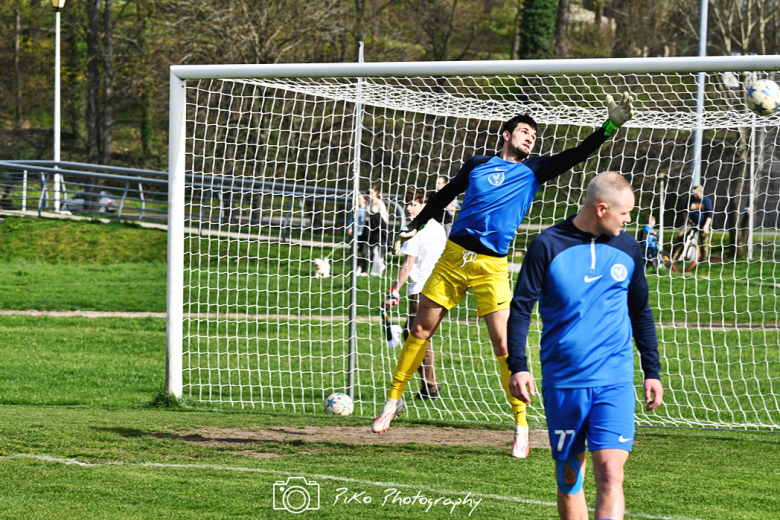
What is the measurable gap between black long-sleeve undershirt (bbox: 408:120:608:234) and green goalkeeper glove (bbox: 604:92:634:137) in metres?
0.05

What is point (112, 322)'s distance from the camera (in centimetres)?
1344

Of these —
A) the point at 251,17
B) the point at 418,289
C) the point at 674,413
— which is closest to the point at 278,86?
the point at 418,289

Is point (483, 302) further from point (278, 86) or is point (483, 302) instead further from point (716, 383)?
point (716, 383)

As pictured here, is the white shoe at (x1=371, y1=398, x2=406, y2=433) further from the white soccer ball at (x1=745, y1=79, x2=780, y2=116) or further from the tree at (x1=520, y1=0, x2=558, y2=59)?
the tree at (x1=520, y1=0, x2=558, y2=59)

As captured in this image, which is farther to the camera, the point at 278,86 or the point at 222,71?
the point at 278,86

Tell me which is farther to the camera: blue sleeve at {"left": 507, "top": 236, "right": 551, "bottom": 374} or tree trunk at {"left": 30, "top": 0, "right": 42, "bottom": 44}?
tree trunk at {"left": 30, "top": 0, "right": 42, "bottom": 44}

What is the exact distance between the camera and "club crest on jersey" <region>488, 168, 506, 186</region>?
573 centimetres

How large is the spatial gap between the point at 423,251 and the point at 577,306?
4.79 meters

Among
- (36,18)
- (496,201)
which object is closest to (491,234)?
(496,201)

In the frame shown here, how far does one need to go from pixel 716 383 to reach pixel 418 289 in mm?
4222

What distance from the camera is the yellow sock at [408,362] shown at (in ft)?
19.8

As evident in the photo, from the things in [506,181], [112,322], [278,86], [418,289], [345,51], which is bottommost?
[112,322]

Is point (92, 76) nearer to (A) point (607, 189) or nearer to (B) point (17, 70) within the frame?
(B) point (17, 70)

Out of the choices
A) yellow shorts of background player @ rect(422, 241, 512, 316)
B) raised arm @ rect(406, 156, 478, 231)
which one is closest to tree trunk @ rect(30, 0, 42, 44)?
raised arm @ rect(406, 156, 478, 231)
